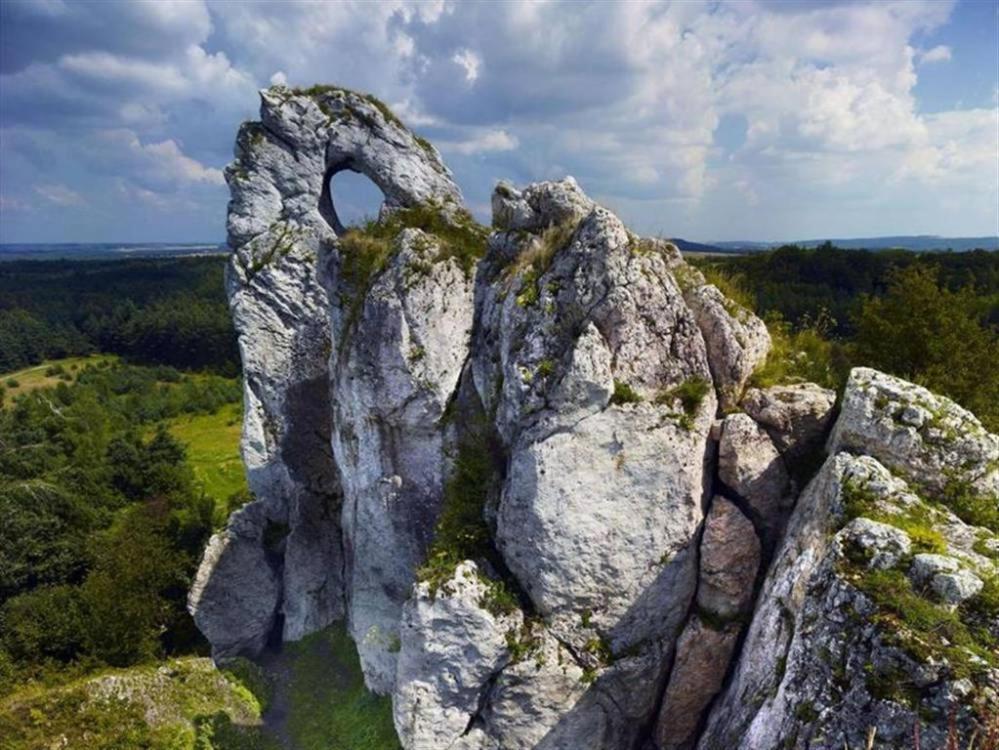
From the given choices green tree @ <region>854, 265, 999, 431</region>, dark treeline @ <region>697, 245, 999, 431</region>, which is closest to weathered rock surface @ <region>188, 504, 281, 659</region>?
dark treeline @ <region>697, 245, 999, 431</region>

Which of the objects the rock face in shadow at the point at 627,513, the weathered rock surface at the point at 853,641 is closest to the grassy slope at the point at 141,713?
the rock face in shadow at the point at 627,513

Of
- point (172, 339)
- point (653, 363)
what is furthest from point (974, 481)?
point (172, 339)

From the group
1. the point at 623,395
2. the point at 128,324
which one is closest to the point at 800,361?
the point at 623,395

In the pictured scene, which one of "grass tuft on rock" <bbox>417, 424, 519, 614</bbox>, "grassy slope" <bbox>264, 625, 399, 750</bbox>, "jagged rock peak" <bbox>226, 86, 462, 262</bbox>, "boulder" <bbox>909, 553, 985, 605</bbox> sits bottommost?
"grassy slope" <bbox>264, 625, 399, 750</bbox>

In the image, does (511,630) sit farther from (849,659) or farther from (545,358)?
(849,659)

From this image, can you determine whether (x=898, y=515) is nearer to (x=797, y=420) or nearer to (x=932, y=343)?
(x=797, y=420)

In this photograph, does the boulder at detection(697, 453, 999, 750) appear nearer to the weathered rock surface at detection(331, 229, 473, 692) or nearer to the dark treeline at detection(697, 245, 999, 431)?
the dark treeline at detection(697, 245, 999, 431)

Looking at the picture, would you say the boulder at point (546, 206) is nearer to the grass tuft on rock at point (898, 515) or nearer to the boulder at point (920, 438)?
the boulder at point (920, 438)

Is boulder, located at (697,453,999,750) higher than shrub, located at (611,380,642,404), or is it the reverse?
shrub, located at (611,380,642,404)
